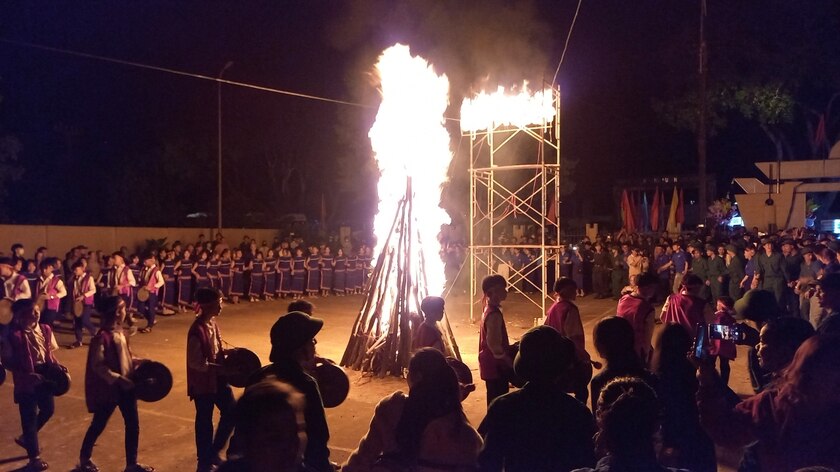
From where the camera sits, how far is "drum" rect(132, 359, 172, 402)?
594 cm

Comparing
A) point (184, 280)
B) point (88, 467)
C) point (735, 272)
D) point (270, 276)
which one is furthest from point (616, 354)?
point (270, 276)

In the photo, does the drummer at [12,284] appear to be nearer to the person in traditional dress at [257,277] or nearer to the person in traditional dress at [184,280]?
the person in traditional dress at [184,280]

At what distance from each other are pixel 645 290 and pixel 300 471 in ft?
15.3

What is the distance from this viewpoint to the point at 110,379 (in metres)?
5.74

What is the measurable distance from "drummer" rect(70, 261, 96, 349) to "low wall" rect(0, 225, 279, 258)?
247 inches

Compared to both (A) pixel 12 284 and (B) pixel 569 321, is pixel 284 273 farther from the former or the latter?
(B) pixel 569 321

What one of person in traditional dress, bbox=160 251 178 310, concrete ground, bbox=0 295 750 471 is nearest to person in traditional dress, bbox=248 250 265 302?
person in traditional dress, bbox=160 251 178 310

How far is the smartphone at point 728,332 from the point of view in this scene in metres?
4.83

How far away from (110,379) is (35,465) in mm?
1368

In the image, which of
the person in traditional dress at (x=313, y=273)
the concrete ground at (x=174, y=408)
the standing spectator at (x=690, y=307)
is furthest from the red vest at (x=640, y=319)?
the person in traditional dress at (x=313, y=273)

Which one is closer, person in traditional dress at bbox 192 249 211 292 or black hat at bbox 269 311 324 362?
black hat at bbox 269 311 324 362

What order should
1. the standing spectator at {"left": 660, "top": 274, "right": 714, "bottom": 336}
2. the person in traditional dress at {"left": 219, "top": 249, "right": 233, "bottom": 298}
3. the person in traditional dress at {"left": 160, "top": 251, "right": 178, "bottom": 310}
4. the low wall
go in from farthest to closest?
the person in traditional dress at {"left": 219, "top": 249, "right": 233, "bottom": 298} → the low wall → the person in traditional dress at {"left": 160, "top": 251, "right": 178, "bottom": 310} → the standing spectator at {"left": 660, "top": 274, "right": 714, "bottom": 336}

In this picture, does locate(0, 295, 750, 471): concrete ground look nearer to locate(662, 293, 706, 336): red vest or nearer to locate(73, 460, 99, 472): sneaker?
locate(73, 460, 99, 472): sneaker

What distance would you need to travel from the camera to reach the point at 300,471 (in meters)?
2.78
